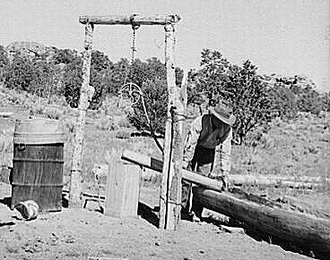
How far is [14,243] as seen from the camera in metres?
7.79

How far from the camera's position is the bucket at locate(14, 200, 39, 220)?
918 centimetres

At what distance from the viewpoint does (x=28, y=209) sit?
9.22 meters

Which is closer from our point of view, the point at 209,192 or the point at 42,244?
the point at 42,244

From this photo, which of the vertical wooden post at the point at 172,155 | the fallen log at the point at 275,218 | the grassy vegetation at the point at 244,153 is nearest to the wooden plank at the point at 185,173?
the fallen log at the point at 275,218

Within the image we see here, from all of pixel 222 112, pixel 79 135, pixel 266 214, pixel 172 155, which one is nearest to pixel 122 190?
pixel 172 155

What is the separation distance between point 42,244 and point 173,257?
1697mm

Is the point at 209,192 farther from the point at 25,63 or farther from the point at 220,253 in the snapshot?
the point at 25,63

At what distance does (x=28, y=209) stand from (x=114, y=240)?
1.73 metres

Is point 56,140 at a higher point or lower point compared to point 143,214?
higher

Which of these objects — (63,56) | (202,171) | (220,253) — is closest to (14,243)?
(220,253)

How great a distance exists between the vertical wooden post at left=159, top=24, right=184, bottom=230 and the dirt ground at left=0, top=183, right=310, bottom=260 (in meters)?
0.26

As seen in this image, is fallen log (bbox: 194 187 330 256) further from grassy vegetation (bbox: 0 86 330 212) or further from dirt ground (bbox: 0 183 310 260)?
grassy vegetation (bbox: 0 86 330 212)

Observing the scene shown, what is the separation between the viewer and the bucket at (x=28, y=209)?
9.18m

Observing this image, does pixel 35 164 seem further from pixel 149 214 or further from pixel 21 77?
pixel 21 77
